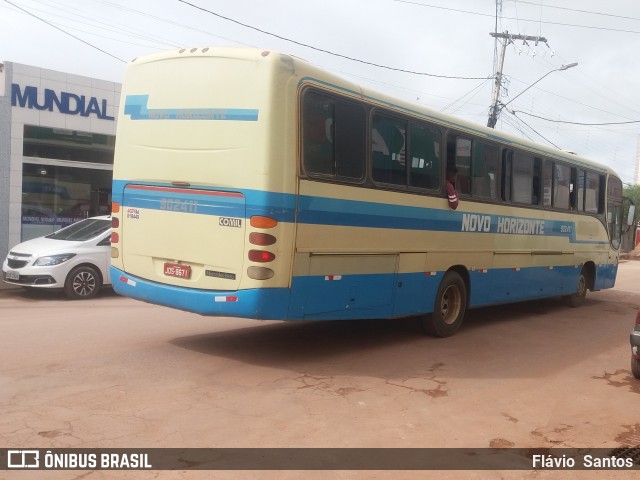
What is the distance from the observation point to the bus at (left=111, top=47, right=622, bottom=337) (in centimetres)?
651

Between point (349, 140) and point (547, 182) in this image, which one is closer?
point (349, 140)

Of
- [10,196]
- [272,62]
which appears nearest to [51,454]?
[272,62]

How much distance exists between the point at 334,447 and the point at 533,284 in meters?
8.00

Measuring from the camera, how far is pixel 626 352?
9234 mm

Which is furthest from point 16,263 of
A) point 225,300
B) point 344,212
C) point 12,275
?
point 344,212

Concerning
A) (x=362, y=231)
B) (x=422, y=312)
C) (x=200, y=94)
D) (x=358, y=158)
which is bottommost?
(x=422, y=312)

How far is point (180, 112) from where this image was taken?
22.8 ft

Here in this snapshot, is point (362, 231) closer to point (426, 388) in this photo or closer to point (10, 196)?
point (426, 388)

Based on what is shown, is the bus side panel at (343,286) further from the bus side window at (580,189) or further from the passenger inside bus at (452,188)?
the bus side window at (580,189)

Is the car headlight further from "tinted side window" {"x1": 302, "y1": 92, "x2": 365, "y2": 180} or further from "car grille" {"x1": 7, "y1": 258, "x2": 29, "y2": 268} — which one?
"tinted side window" {"x1": 302, "y1": 92, "x2": 365, "y2": 180}

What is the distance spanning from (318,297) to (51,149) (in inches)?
483

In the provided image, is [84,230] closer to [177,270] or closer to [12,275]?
[12,275]

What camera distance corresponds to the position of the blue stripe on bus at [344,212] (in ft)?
21.2

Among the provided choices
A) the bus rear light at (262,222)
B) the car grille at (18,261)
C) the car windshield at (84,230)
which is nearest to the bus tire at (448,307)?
the bus rear light at (262,222)
